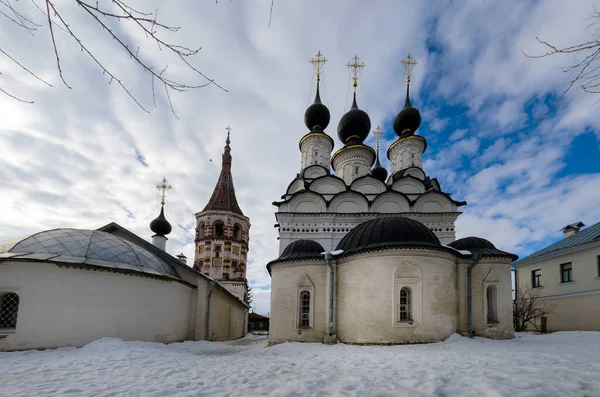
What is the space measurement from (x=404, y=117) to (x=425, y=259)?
602 inches

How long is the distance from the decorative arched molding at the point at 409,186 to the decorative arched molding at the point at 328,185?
326cm

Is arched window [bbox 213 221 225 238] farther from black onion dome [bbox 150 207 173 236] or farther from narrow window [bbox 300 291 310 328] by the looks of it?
narrow window [bbox 300 291 310 328]

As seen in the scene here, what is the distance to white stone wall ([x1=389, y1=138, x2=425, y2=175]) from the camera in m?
21.4

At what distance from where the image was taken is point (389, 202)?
57.7 ft

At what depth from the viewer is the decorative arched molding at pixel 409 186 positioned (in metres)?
19.1

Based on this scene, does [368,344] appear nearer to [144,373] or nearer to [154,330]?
[144,373]

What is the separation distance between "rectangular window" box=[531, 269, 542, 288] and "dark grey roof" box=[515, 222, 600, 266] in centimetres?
70

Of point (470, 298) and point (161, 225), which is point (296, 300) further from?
point (161, 225)

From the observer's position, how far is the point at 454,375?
14.5 feet

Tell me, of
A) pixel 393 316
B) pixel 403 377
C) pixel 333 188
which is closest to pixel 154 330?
pixel 393 316

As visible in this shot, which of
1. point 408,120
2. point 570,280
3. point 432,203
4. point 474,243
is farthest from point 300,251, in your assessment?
point 408,120

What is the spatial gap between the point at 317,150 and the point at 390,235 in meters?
13.1

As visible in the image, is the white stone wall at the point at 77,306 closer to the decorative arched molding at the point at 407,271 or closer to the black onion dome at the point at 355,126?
the decorative arched molding at the point at 407,271

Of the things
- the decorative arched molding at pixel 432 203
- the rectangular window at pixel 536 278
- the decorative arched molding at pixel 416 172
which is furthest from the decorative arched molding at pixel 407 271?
the decorative arched molding at pixel 416 172
